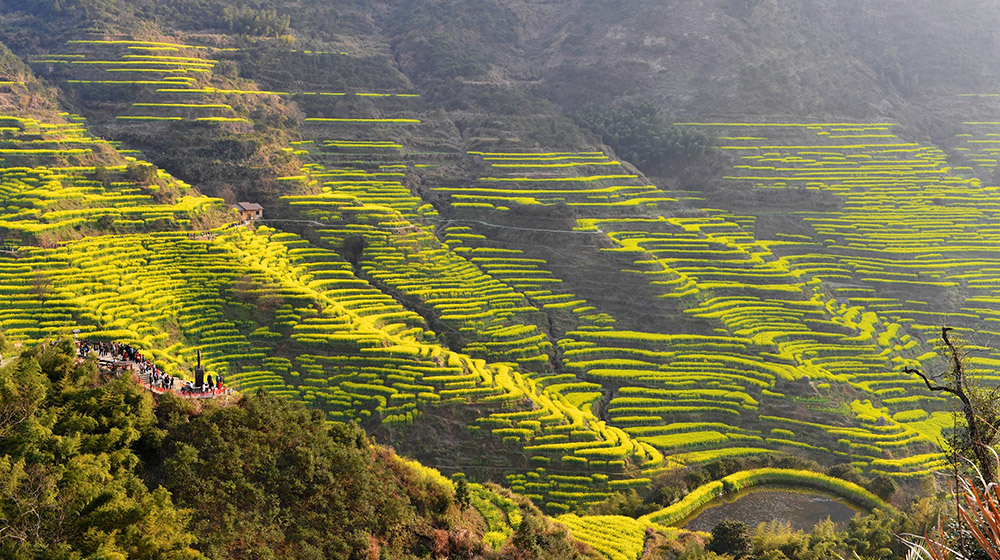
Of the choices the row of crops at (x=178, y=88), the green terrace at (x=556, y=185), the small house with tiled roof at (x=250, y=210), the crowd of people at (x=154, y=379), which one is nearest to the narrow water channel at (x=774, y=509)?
the crowd of people at (x=154, y=379)

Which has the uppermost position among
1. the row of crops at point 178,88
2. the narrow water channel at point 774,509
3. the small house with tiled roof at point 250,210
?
the row of crops at point 178,88

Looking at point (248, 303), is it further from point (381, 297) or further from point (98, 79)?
point (98, 79)

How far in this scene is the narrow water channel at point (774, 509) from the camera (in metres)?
34.4

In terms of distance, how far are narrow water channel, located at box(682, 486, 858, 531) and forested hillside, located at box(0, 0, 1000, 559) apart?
1.00 meters

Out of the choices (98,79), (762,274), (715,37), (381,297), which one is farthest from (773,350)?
(98,79)

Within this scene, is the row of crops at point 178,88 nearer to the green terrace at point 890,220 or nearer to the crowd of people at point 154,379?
the green terrace at point 890,220

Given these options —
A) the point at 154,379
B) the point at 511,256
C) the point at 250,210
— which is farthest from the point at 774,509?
the point at 250,210

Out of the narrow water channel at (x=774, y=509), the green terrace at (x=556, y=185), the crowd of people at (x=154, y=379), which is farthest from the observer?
the green terrace at (x=556, y=185)

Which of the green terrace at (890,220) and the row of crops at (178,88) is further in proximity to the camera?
the row of crops at (178,88)

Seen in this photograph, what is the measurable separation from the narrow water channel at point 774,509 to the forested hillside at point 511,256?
3.28 ft

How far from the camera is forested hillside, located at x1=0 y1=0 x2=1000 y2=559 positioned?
99.3 ft

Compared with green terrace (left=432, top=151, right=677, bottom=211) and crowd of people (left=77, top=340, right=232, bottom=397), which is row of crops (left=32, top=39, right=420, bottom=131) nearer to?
green terrace (left=432, top=151, right=677, bottom=211)

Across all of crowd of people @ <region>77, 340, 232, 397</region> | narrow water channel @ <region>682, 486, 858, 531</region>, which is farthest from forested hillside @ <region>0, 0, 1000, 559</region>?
crowd of people @ <region>77, 340, 232, 397</region>

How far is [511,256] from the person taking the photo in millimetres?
56469
